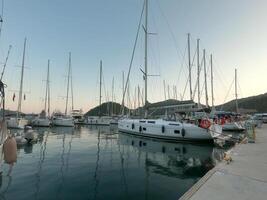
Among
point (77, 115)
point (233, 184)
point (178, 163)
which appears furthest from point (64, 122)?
point (233, 184)

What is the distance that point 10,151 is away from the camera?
359 inches

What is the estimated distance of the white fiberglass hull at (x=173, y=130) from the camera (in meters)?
23.0

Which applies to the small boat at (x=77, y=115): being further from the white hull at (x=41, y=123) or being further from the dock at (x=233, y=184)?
the dock at (x=233, y=184)

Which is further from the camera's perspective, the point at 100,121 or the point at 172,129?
the point at 100,121

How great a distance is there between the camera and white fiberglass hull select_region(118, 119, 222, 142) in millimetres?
23000

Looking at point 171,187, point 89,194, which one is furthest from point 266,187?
point 89,194

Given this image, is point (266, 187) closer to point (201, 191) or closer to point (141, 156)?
point (201, 191)

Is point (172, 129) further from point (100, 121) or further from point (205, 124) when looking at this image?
point (100, 121)

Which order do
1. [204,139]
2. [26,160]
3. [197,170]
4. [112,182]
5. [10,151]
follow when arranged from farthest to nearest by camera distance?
[204,139], [26,160], [197,170], [112,182], [10,151]

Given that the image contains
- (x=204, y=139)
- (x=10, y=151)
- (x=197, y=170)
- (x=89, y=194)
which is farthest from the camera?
(x=204, y=139)

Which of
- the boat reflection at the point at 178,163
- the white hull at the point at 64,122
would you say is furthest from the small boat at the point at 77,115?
the boat reflection at the point at 178,163

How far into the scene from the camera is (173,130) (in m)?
24.5

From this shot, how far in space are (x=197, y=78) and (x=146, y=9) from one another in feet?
44.9

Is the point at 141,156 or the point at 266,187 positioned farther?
the point at 141,156
